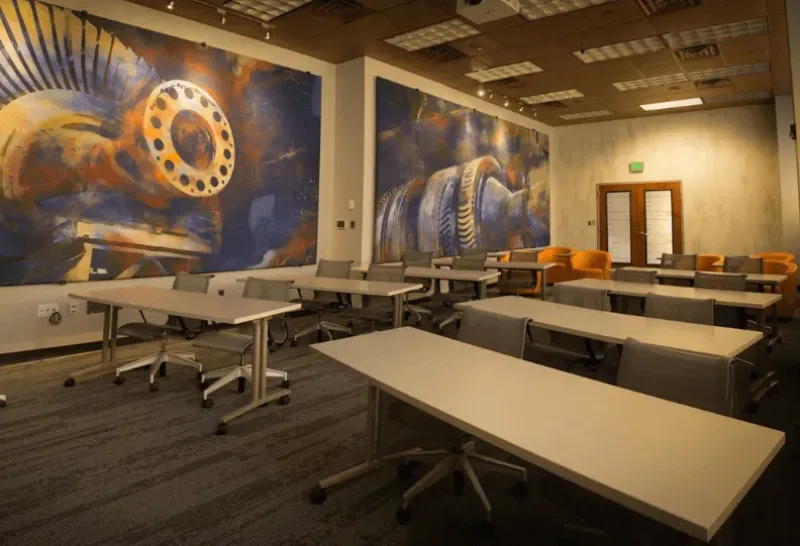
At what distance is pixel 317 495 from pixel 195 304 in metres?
1.86

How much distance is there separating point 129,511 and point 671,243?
1089 cm

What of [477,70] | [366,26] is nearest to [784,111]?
[477,70]

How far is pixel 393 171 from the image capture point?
23.6ft

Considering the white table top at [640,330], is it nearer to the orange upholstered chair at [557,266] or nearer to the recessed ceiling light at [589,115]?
the orange upholstered chair at [557,266]

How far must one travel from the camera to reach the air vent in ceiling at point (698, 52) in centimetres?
641

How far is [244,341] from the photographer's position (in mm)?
3514

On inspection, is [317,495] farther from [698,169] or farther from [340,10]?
[698,169]

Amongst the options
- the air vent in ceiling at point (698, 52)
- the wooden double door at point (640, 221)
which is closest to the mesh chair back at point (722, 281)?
the air vent in ceiling at point (698, 52)

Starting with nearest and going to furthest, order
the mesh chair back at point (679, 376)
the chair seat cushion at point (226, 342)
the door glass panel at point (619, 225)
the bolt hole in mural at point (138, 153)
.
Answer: the mesh chair back at point (679, 376)
the chair seat cushion at point (226, 342)
the bolt hole in mural at point (138, 153)
the door glass panel at point (619, 225)

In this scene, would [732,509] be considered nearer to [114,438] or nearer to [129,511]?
[129,511]

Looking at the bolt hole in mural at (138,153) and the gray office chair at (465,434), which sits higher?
the bolt hole in mural at (138,153)

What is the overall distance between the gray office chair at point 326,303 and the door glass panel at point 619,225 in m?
7.66

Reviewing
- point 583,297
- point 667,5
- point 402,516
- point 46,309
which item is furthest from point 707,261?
point 46,309

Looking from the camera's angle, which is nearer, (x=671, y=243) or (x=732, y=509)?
(x=732, y=509)
